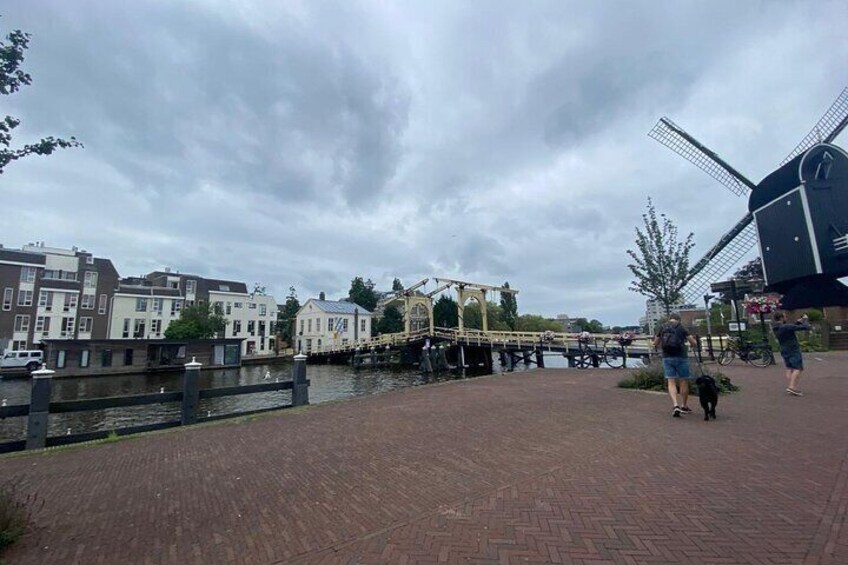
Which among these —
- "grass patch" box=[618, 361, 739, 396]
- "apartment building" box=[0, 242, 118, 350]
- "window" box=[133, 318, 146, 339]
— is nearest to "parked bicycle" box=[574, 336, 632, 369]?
"grass patch" box=[618, 361, 739, 396]

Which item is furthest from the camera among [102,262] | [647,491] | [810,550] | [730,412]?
[102,262]

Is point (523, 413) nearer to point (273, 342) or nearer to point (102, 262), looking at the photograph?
point (102, 262)

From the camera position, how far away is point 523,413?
28.9 feet

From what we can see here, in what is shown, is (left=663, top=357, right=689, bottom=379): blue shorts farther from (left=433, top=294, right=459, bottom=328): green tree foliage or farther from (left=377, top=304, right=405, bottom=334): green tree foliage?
(left=377, top=304, right=405, bottom=334): green tree foliage

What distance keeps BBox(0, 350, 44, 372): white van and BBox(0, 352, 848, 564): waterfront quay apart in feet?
139

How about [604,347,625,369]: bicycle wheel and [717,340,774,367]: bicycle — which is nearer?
[717,340,774,367]: bicycle

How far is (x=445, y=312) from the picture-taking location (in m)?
69.8

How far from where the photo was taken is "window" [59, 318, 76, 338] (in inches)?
1985

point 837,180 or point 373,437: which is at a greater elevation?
point 837,180

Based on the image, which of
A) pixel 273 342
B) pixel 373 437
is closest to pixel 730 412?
pixel 373 437

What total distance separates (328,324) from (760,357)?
5843 cm

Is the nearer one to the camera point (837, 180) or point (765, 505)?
point (765, 505)

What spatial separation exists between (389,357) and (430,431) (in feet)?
168

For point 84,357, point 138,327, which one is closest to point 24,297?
point 138,327
